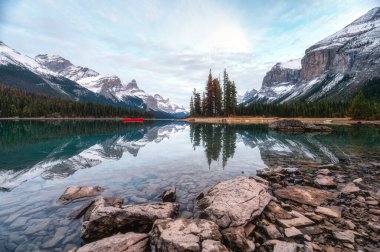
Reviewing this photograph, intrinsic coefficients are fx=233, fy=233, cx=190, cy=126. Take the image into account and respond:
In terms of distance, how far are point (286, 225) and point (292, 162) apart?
40.2ft

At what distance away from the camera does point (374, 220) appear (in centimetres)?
866

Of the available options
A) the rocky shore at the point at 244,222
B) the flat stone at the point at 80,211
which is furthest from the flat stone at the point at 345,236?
the flat stone at the point at 80,211

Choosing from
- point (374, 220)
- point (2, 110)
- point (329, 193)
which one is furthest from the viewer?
point (2, 110)

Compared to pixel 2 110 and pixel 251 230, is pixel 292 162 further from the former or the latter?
pixel 2 110

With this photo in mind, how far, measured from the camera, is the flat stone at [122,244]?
6820 mm

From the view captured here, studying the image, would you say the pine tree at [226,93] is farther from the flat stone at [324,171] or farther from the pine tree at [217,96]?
the flat stone at [324,171]

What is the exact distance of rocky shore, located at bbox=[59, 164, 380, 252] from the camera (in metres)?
7.01

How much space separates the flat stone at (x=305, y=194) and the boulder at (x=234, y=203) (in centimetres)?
162

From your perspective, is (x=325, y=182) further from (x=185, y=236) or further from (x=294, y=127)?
(x=294, y=127)

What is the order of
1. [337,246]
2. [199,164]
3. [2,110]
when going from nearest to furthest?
1. [337,246]
2. [199,164]
3. [2,110]

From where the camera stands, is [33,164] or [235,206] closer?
[235,206]

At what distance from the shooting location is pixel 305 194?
37.1ft

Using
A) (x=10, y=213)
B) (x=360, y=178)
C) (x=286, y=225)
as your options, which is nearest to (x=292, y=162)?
(x=360, y=178)

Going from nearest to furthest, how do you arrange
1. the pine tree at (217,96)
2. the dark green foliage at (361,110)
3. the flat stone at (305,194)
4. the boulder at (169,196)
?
the flat stone at (305,194) < the boulder at (169,196) < the dark green foliage at (361,110) < the pine tree at (217,96)
